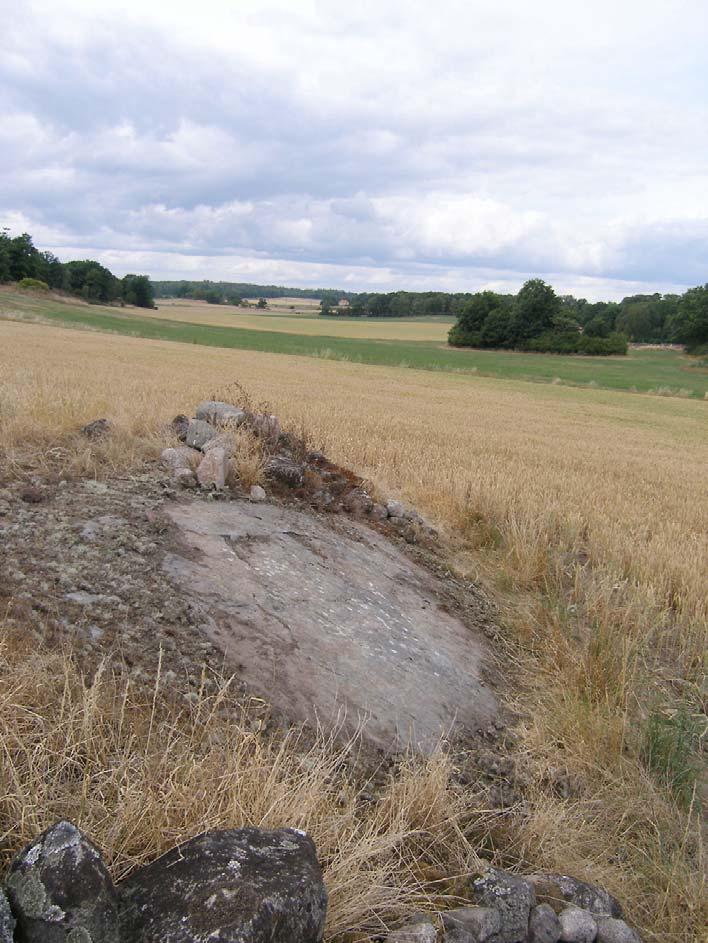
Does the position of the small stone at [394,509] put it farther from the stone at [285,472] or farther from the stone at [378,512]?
the stone at [285,472]

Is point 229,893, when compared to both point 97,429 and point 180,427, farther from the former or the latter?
point 180,427

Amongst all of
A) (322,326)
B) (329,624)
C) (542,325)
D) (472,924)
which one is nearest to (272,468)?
(329,624)

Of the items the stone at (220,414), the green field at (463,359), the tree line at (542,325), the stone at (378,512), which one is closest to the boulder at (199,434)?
the stone at (220,414)

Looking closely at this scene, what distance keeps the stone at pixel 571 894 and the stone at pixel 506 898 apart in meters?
0.11

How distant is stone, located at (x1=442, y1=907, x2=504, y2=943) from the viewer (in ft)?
8.23

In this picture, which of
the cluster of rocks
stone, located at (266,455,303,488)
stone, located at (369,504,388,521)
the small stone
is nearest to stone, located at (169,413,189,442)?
the cluster of rocks

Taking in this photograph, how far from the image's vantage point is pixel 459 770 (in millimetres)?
3670

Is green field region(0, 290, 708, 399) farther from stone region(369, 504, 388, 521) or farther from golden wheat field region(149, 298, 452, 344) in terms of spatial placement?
stone region(369, 504, 388, 521)

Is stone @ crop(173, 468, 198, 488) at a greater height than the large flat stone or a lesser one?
greater

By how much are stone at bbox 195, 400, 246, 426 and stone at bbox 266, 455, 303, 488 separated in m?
0.70

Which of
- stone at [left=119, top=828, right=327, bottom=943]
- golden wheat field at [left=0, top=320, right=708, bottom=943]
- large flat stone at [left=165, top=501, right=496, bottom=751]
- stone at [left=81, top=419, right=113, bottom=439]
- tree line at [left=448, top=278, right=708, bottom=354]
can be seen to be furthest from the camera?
tree line at [left=448, top=278, right=708, bottom=354]

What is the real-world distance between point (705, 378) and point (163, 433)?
63461 millimetres

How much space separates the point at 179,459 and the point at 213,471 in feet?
1.40

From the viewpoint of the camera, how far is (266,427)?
728 cm
